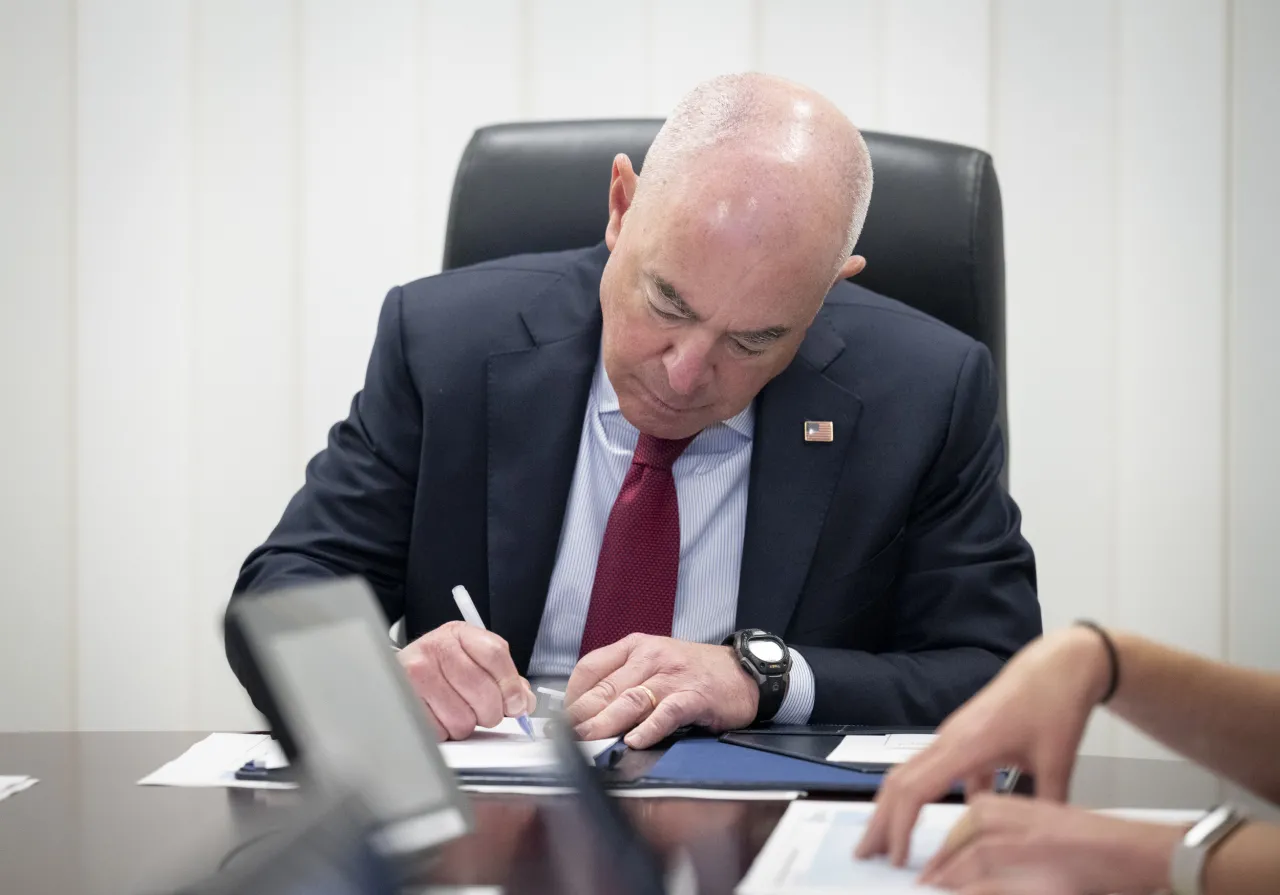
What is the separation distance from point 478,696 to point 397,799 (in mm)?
495

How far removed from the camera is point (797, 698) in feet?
5.20

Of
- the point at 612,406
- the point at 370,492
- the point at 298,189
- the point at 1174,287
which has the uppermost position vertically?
the point at 298,189

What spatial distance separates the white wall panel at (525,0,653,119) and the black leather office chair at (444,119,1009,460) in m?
0.59

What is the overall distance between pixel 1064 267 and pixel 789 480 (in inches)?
42.4

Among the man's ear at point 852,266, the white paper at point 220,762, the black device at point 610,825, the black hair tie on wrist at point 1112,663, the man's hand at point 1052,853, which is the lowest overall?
the white paper at point 220,762

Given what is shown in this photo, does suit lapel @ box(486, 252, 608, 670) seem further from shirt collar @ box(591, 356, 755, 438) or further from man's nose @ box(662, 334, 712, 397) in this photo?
man's nose @ box(662, 334, 712, 397)

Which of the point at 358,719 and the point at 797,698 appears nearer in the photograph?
the point at 358,719

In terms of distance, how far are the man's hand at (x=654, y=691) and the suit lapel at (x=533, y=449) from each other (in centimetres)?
37

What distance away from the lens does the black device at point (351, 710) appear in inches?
34.4

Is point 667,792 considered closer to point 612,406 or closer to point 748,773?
point 748,773

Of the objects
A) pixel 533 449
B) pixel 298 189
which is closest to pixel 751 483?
pixel 533 449

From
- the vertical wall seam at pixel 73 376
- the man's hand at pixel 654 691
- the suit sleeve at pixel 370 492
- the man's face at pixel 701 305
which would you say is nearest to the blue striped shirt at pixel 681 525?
the man's face at pixel 701 305

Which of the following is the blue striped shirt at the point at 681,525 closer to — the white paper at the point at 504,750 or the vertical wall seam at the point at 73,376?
the white paper at the point at 504,750

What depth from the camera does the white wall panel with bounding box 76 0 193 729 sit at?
275 cm
